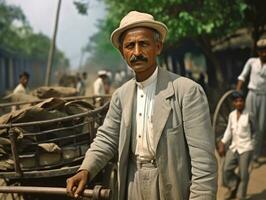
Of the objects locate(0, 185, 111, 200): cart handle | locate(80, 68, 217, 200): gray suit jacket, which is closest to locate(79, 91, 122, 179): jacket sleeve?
locate(80, 68, 217, 200): gray suit jacket

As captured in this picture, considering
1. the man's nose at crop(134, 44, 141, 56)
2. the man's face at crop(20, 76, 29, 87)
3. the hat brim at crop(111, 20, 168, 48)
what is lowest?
the man's nose at crop(134, 44, 141, 56)

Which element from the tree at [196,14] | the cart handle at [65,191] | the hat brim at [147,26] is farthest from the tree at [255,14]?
the cart handle at [65,191]

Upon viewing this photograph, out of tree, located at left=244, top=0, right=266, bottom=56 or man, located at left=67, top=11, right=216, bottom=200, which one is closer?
man, located at left=67, top=11, right=216, bottom=200

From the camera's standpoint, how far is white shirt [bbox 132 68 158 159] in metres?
2.45

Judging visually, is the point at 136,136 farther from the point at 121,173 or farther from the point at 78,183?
the point at 78,183

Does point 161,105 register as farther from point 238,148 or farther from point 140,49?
point 238,148

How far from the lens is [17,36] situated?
46750 mm

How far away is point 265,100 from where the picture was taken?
7.36 m

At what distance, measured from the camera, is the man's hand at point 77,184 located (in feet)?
7.61

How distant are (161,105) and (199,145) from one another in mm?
293

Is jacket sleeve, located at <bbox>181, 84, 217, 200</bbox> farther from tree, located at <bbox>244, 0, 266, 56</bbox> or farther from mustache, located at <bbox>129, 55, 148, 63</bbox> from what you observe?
tree, located at <bbox>244, 0, 266, 56</bbox>

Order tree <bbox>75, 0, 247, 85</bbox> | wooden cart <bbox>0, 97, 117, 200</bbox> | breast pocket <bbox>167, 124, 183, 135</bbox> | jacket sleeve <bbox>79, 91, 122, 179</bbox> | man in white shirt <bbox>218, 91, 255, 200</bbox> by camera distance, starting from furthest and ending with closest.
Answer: tree <bbox>75, 0, 247, 85</bbox>
man in white shirt <bbox>218, 91, 255, 200</bbox>
wooden cart <bbox>0, 97, 117, 200</bbox>
jacket sleeve <bbox>79, 91, 122, 179</bbox>
breast pocket <bbox>167, 124, 183, 135</bbox>

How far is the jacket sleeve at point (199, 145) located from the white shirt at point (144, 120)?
0.22 meters

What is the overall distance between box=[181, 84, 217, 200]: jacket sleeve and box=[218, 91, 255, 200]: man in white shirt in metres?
3.73
